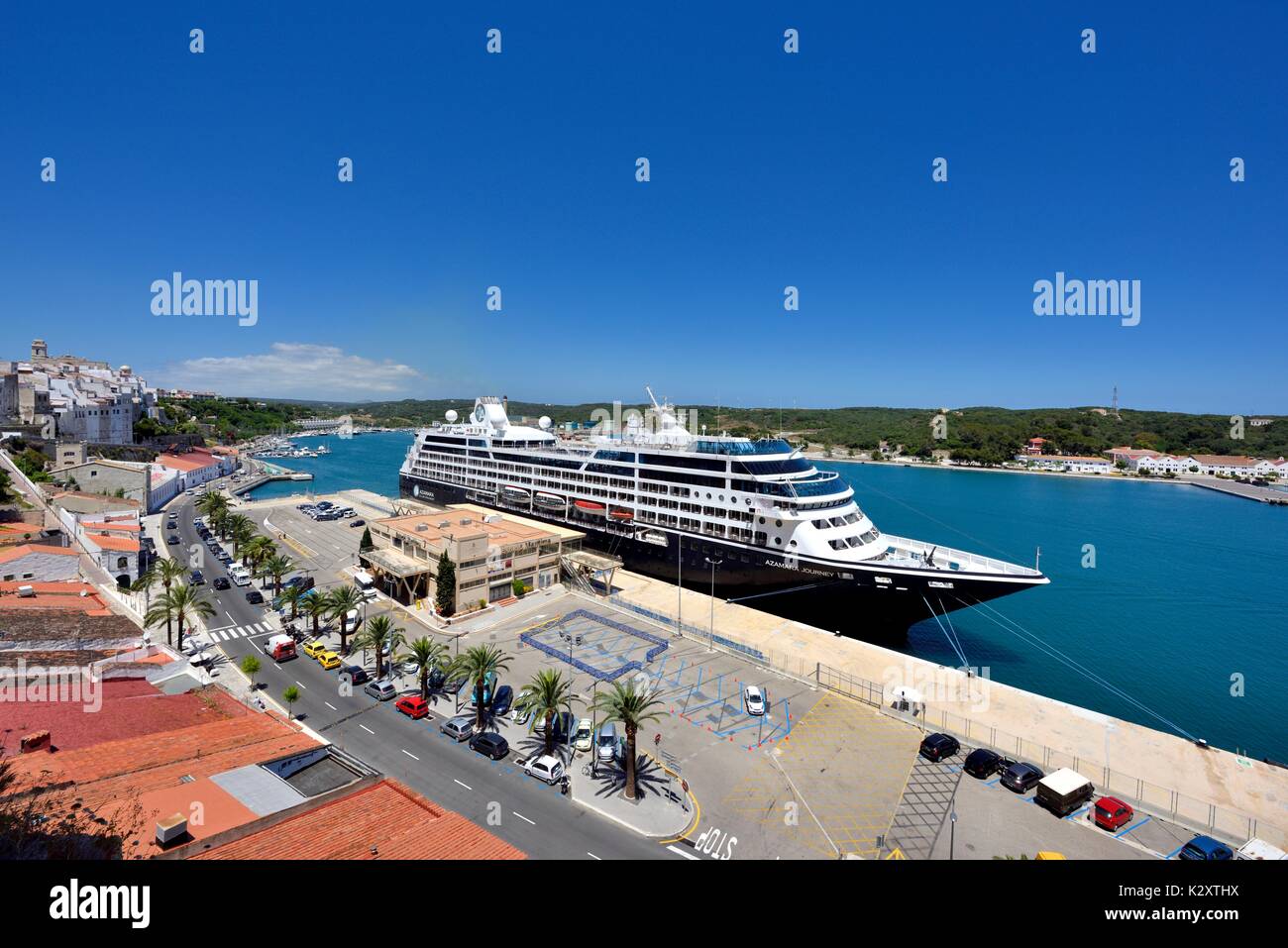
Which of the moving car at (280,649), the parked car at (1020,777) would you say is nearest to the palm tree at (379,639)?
the moving car at (280,649)

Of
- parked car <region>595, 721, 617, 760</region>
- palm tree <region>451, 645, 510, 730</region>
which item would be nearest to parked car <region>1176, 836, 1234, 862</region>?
parked car <region>595, 721, 617, 760</region>

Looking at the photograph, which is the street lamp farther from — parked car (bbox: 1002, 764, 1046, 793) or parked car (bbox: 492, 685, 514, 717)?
parked car (bbox: 1002, 764, 1046, 793)

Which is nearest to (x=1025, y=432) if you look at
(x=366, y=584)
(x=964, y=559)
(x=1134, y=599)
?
(x=1134, y=599)

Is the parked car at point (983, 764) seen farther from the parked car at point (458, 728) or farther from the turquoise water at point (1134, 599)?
the parked car at point (458, 728)

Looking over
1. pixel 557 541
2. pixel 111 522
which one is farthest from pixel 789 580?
pixel 111 522

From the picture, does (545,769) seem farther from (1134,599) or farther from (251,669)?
(1134,599)

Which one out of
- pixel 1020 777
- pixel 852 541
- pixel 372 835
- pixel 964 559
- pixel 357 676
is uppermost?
pixel 852 541
